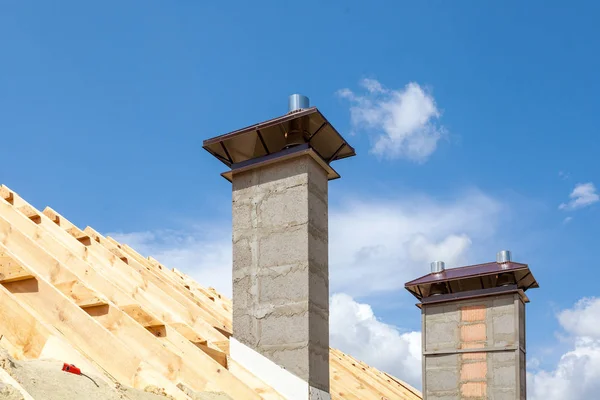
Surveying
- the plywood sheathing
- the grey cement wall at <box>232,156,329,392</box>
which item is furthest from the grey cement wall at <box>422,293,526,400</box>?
the grey cement wall at <box>232,156,329,392</box>

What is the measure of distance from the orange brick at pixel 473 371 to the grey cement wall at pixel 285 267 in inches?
252

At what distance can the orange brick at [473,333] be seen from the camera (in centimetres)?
1204

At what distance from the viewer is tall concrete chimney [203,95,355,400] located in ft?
20.4

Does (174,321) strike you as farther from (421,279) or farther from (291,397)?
(421,279)

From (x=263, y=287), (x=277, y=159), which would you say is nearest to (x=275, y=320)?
(x=263, y=287)

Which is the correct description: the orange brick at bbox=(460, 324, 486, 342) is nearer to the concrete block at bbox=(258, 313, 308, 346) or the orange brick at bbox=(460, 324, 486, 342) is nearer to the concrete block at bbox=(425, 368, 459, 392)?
the concrete block at bbox=(425, 368, 459, 392)

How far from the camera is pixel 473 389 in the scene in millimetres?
12000

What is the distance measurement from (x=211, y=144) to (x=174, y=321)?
1.98 m

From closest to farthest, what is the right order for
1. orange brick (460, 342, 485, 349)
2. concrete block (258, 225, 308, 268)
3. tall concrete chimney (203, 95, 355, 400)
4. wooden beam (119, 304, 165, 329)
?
1. wooden beam (119, 304, 165, 329)
2. tall concrete chimney (203, 95, 355, 400)
3. concrete block (258, 225, 308, 268)
4. orange brick (460, 342, 485, 349)

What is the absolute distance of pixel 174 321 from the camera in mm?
6840

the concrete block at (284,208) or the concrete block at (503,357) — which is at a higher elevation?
the concrete block at (284,208)

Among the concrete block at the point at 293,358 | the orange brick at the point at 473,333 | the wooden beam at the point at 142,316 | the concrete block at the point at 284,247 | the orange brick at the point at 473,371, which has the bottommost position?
the concrete block at the point at 293,358

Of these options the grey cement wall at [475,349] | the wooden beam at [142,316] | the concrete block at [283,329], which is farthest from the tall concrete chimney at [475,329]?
the wooden beam at [142,316]

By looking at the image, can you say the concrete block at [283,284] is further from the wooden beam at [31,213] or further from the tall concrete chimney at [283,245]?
the wooden beam at [31,213]
